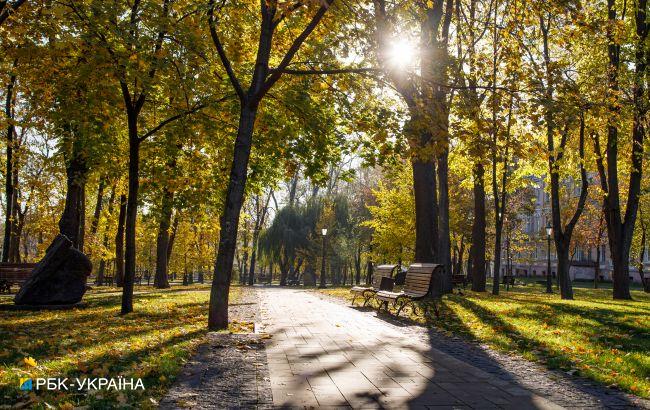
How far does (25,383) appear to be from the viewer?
15.4 ft

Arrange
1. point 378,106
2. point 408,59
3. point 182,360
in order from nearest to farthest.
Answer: point 182,360, point 408,59, point 378,106

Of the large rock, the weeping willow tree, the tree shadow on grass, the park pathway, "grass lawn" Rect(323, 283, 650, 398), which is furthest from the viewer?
the weeping willow tree

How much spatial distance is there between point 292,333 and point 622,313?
27.4ft

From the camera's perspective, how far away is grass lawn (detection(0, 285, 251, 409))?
4438mm

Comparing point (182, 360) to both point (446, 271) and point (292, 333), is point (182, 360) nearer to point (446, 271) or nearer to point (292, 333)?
point (292, 333)

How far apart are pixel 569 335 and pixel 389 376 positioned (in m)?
4.71

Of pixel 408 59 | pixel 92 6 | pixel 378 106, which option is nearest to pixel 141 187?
pixel 92 6

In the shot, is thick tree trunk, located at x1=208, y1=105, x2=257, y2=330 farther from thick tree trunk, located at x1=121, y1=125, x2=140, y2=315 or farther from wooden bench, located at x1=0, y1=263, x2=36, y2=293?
wooden bench, located at x1=0, y1=263, x2=36, y2=293

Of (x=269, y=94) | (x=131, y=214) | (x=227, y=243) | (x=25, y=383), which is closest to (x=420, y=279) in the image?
Answer: (x=227, y=243)

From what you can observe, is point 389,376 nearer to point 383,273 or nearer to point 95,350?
point 95,350

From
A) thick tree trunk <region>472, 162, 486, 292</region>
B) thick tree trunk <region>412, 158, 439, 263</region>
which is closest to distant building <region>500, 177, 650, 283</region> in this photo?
thick tree trunk <region>472, 162, 486, 292</region>

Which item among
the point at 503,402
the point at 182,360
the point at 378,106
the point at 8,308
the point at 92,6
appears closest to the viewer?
the point at 503,402

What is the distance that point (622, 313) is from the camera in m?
12.7

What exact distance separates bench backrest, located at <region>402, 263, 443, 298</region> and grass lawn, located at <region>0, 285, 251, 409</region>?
3602 mm
